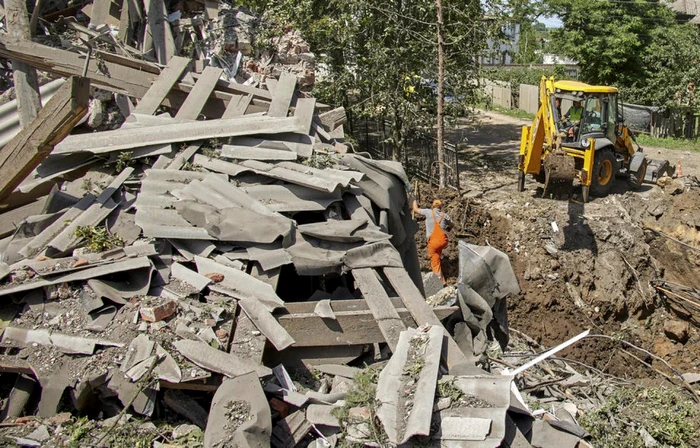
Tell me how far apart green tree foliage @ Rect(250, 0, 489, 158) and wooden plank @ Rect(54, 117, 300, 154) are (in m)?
8.17

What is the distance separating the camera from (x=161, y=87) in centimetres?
762

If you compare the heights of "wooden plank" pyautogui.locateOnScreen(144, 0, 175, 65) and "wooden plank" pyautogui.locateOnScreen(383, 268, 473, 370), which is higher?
"wooden plank" pyautogui.locateOnScreen(144, 0, 175, 65)

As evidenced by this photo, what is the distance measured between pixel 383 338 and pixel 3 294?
2.81m

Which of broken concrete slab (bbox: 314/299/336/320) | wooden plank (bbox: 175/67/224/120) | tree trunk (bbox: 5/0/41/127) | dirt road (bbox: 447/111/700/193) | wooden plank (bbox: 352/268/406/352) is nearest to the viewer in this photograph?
wooden plank (bbox: 352/268/406/352)

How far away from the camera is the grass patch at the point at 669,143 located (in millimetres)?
21094

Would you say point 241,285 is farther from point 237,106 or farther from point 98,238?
point 237,106

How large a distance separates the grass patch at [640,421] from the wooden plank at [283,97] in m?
4.67

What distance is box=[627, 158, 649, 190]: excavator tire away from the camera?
46.0 ft

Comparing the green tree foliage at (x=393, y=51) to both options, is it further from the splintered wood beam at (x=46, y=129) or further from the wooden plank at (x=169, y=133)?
the splintered wood beam at (x=46, y=129)

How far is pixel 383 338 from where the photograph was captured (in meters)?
4.58

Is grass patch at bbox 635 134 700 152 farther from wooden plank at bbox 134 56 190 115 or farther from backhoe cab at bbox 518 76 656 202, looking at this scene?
wooden plank at bbox 134 56 190 115

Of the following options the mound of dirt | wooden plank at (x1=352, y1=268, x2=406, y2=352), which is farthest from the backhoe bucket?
wooden plank at (x1=352, y1=268, x2=406, y2=352)

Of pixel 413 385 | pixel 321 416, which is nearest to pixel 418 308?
pixel 413 385

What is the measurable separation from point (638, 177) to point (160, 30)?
1094cm
